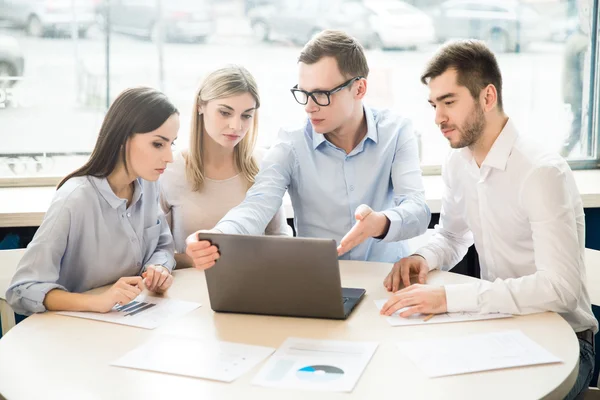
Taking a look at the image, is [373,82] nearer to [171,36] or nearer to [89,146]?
[171,36]

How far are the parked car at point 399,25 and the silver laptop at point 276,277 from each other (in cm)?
202

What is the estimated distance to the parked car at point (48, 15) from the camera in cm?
312

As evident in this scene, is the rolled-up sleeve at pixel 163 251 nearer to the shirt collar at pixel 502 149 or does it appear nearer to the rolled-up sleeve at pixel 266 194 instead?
the rolled-up sleeve at pixel 266 194

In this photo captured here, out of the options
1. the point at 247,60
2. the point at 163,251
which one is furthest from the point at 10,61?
the point at 163,251

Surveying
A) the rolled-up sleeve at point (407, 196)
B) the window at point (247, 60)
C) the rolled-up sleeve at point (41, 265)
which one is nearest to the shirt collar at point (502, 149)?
the rolled-up sleeve at point (407, 196)

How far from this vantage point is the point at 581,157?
3.61 metres

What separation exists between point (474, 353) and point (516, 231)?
0.63 m

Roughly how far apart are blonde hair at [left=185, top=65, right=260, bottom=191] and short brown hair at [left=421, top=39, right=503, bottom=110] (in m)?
0.76

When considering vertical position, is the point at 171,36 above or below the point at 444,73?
above

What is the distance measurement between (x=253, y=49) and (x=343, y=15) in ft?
1.54

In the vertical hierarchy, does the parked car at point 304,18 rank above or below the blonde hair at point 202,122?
above

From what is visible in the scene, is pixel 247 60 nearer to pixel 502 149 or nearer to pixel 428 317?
pixel 502 149

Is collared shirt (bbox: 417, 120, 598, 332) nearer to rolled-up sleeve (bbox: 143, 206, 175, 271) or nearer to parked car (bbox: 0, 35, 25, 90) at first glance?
rolled-up sleeve (bbox: 143, 206, 175, 271)

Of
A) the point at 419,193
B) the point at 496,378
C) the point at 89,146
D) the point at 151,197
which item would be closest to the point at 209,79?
the point at 151,197
